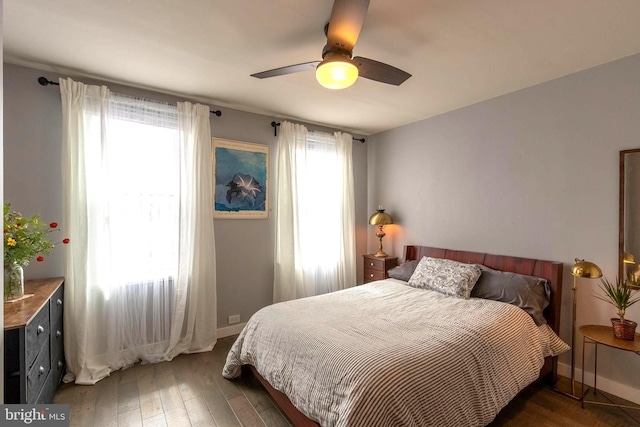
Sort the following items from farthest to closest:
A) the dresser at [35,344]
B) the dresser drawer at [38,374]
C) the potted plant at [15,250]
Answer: the potted plant at [15,250], the dresser drawer at [38,374], the dresser at [35,344]

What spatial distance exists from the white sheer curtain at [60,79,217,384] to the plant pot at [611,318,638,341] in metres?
3.32

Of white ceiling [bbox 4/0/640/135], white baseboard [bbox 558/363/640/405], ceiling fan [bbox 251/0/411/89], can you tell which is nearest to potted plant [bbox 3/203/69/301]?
white ceiling [bbox 4/0/640/135]

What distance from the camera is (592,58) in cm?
229

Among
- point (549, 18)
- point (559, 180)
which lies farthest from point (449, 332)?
point (549, 18)

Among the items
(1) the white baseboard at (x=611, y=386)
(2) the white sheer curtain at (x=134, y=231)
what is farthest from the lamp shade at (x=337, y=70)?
(1) the white baseboard at (x=611, y=386)

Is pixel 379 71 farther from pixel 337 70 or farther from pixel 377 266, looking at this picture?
pixel 377 266

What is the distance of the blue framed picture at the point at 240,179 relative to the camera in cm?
328

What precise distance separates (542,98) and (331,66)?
2.21 m

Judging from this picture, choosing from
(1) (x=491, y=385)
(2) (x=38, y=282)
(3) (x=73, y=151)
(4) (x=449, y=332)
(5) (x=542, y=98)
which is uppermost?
(5) (x=542, y=98)

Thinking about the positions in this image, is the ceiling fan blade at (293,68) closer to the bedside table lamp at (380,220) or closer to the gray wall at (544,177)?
the gray wall at (544,177)

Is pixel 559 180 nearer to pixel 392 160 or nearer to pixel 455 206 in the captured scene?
pixel 455 206

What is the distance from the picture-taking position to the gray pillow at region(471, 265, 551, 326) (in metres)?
2.41

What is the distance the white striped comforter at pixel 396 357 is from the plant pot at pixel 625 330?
41 centimetres

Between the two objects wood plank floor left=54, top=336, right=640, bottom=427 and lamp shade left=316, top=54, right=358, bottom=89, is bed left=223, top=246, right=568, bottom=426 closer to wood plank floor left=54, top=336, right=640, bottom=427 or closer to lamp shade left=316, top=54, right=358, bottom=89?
wood plank floor left=54, top=336, right=640, bottom=427
